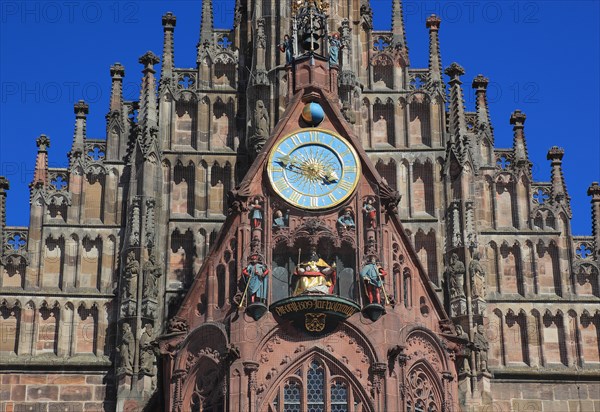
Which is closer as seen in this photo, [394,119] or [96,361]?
[96,361]

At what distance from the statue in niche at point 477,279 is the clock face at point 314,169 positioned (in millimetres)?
3977

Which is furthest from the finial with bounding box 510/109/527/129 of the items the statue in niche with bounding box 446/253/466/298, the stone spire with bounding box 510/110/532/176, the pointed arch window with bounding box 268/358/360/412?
the pointed arch window with bounding box 268/358/360/412

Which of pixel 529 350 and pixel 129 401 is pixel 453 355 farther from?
pixel 129 401

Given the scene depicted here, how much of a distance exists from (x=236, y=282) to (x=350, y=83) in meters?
7.16

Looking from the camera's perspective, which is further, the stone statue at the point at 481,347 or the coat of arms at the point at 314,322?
the stone statue at the point at 481,347

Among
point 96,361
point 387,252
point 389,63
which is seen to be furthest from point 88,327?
point 389,63

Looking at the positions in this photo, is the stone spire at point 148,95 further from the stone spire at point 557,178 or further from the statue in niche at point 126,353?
the stone spire at point 557,178

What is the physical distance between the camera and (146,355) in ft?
124

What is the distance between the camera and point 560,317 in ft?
131

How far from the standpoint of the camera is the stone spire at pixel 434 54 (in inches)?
1657

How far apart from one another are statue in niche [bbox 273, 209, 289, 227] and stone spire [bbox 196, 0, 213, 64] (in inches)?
268

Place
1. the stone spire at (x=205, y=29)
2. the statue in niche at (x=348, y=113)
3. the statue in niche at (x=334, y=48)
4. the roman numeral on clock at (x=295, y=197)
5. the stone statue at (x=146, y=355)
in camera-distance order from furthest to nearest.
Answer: the stone spire at (x=205, y=29) < the statue in niche at (x=348, y=113) < the statue in niche at (x=334, y=48) < the stone statue at (x=146, y=355) < the roman numeral on clock at (x=295, y=197)

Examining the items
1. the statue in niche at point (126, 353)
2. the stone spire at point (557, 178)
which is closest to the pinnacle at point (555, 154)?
the stone spire at point (557, 178)

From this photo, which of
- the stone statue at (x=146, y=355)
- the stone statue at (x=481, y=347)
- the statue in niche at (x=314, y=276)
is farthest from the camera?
the stone statue at (x=481, y=347)
